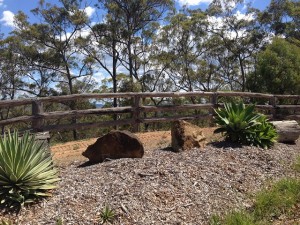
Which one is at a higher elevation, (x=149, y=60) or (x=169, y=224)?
(x=149, y=60)

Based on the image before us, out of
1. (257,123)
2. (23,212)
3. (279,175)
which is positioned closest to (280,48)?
(257,123)

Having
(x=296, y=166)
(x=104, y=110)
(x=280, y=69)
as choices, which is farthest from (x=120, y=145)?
(x=280, y=69)

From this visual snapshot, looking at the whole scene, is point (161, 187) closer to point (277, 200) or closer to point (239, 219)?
point (239, 219)

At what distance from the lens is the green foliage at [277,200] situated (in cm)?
518

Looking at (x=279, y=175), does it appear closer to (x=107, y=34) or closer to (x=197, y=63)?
(x=107, y=34)

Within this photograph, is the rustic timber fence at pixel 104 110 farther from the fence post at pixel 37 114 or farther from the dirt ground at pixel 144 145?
the dirt ground at pixel 144 145

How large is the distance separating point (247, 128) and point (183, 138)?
1485 mm

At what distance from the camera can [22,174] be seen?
523 centimetres

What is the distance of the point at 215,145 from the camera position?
324 inches

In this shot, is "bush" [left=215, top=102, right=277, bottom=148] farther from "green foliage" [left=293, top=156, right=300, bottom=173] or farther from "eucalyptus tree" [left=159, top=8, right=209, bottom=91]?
"eucalyptus tree" [left=159, top=8, right=209, bottom=91]

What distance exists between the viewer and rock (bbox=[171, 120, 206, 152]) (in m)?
7.77

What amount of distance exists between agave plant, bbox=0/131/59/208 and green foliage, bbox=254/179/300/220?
284 cm

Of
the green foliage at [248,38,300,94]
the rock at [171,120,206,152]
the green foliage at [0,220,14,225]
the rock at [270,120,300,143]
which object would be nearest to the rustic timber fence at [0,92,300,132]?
the rock at [171,120,206,152]

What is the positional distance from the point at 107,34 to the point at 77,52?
3.20 m
